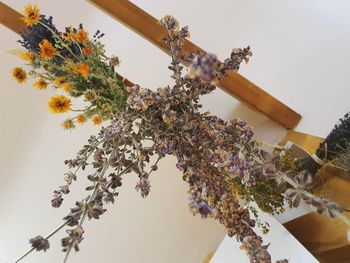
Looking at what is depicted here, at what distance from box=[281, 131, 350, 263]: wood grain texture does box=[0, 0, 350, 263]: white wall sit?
1.03ft

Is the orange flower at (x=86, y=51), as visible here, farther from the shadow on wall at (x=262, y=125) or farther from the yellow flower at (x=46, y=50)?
the shadow on wall at (x=262, y=125)

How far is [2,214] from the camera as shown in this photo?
2150mm

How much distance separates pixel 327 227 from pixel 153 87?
4.34 feet

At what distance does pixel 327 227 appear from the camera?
42.6 inches

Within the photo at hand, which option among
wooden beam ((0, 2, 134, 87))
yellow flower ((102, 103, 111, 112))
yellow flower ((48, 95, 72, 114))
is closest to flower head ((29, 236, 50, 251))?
yellow flower ((48, 95, 72, 114))

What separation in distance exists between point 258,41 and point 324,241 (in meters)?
1.07

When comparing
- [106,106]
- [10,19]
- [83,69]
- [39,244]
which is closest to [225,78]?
[106,106]

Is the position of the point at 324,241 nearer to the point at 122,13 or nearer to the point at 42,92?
the point at 122,13

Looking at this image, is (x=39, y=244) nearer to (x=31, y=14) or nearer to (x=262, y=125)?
(x=31, y=14)

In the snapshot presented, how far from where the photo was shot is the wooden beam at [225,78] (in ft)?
4.68

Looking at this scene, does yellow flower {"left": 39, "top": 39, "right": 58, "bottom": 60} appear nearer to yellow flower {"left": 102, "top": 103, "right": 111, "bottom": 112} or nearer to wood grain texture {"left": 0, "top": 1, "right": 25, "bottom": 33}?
yellow flower {"left": 102, "top": 103, "right": 111, "bottom": 112}

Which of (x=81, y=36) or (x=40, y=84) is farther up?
(x=81, y=36)

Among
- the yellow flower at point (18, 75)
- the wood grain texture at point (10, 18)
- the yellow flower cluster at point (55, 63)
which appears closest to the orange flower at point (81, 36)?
the yellow flower cluster at point (55, 63)

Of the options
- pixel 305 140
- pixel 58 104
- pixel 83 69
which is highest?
pixel 305 140
